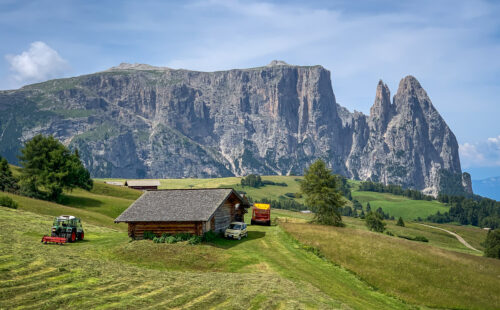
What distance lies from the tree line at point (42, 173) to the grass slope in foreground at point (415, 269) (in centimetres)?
5120

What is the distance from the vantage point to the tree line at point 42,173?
78.0 metres

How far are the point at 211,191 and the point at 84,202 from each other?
142 feet

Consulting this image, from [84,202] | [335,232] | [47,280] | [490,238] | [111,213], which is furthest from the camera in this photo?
[490,238]

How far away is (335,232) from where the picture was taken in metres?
55.8

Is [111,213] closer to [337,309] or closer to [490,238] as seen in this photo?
[337,309]

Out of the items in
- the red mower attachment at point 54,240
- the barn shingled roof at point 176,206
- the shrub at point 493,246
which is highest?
the barn shingled roof at point 176,206

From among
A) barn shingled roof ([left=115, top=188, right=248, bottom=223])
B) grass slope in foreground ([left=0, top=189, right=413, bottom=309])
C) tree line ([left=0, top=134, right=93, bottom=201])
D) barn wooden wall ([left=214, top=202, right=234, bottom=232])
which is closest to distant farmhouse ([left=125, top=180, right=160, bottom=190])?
tree line ([left=0, top=134, right=93, bottom=201])

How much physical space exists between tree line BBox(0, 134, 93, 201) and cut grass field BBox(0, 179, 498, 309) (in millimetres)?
24163

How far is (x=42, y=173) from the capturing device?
78.1 metres

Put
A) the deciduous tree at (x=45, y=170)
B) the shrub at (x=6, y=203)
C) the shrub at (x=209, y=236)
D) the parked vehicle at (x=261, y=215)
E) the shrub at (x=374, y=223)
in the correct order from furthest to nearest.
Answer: the shrub at (x=374, y=223)
the deciduous tree at (x=45, y=170)
the parked vehicle at (x=261, y=215)
the shrub at (x=6, y=203)
the shrub at (x=209, y=236)

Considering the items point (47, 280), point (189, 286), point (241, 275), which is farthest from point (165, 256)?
point (47, 280)

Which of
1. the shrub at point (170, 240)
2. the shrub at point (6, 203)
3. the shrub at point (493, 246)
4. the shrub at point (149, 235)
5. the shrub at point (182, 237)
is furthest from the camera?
the shrub at point (493, 246)

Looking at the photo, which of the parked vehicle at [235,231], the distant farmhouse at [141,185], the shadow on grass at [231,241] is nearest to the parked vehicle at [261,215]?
the shadow on grass at [231,241]

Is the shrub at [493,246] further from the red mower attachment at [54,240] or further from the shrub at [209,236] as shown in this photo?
the red mower attachment at [54,240]
